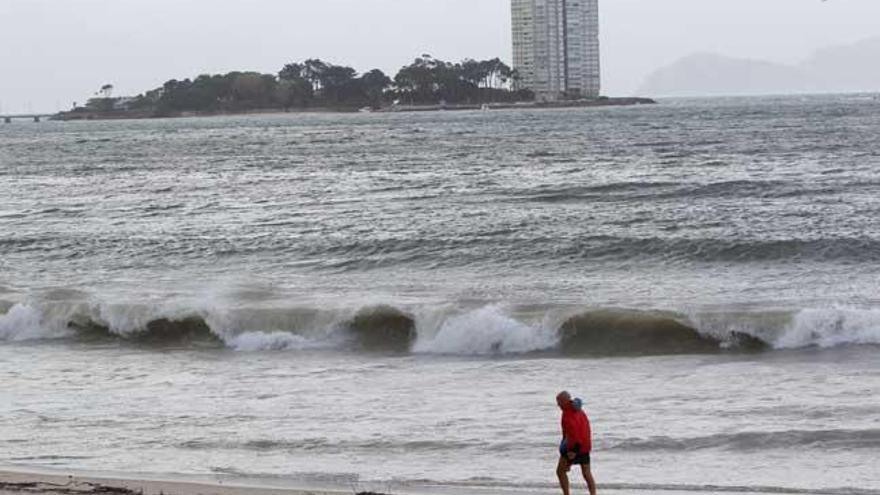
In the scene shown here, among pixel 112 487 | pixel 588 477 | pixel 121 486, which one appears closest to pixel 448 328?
pixel 121 486

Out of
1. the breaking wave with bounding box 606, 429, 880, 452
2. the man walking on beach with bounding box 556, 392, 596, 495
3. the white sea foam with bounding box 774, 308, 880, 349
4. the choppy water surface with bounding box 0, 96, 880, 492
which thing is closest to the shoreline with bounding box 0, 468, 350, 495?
the choppy water surface with bounding box 0, 96, 880, 492

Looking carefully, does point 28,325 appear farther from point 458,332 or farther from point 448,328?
point 458,332

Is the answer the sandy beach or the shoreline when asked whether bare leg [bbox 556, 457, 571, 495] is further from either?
the sandy beach

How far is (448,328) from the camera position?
2095 cm

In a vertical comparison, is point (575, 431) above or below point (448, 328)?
above

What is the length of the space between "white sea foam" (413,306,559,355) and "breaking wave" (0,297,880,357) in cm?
2

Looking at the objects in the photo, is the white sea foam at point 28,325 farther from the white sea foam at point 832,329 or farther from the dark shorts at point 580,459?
the dark shorts at point 580,459

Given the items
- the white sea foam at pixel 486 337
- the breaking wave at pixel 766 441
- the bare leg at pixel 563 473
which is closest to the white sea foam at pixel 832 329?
the white sea foam at pixel 486 337

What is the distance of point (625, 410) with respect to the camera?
1490 centimetres

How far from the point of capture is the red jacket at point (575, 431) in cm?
1057

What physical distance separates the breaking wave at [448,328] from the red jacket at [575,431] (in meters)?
8.75

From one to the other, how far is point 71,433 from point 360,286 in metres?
11.9

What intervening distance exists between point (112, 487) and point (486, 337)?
31.4 ft

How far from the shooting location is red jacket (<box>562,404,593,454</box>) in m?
10.6
